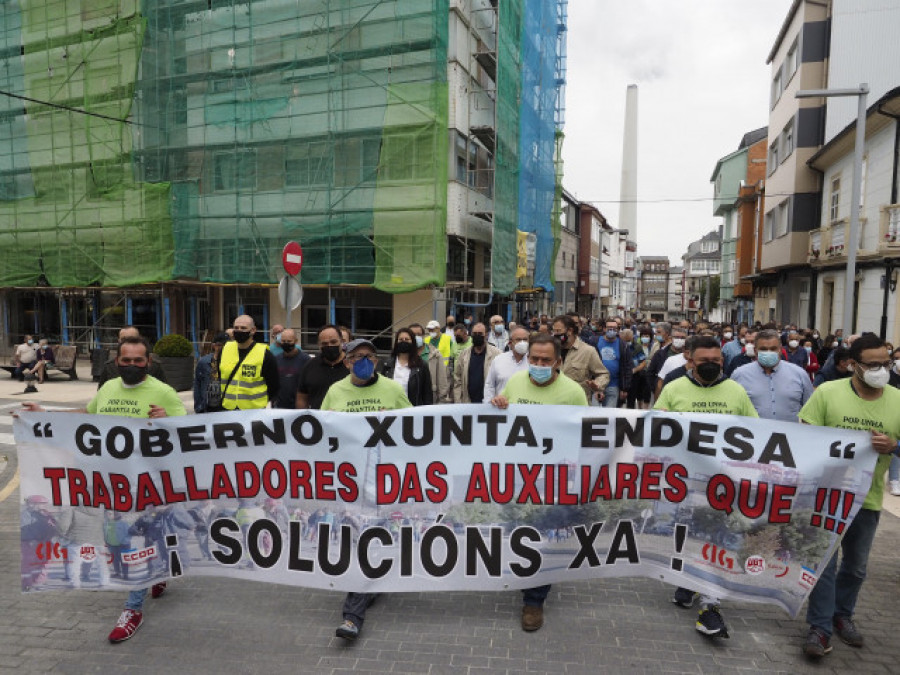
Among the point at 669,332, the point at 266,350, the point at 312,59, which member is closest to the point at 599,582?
the point at 266,350

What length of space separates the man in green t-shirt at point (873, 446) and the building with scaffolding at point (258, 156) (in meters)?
13.4

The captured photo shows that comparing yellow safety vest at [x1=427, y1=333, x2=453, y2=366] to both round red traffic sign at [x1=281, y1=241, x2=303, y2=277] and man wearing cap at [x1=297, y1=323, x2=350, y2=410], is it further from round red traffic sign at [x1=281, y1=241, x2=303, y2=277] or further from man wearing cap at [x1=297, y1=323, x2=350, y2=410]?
man wearing cap at [x1=297, y1=323, x2=350, y2=410]

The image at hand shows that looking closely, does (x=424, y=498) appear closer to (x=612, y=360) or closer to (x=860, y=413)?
(x=860, y=413)

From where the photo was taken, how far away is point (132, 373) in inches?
161

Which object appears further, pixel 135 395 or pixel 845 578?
pixel 135 395

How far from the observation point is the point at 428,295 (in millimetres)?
18344

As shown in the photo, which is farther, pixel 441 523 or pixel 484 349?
pixel 484 349

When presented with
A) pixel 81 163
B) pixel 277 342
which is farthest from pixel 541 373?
pixel 81 163

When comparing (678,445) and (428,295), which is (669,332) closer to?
(678,445)

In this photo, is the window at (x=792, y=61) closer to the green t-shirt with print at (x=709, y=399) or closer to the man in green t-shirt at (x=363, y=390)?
the green t-shirt with print at (x=709, y=399)

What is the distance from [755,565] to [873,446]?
0.99 meters

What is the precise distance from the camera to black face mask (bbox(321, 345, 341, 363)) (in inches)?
201

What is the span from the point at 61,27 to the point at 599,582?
79.2 ft

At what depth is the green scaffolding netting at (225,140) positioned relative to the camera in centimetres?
1722
